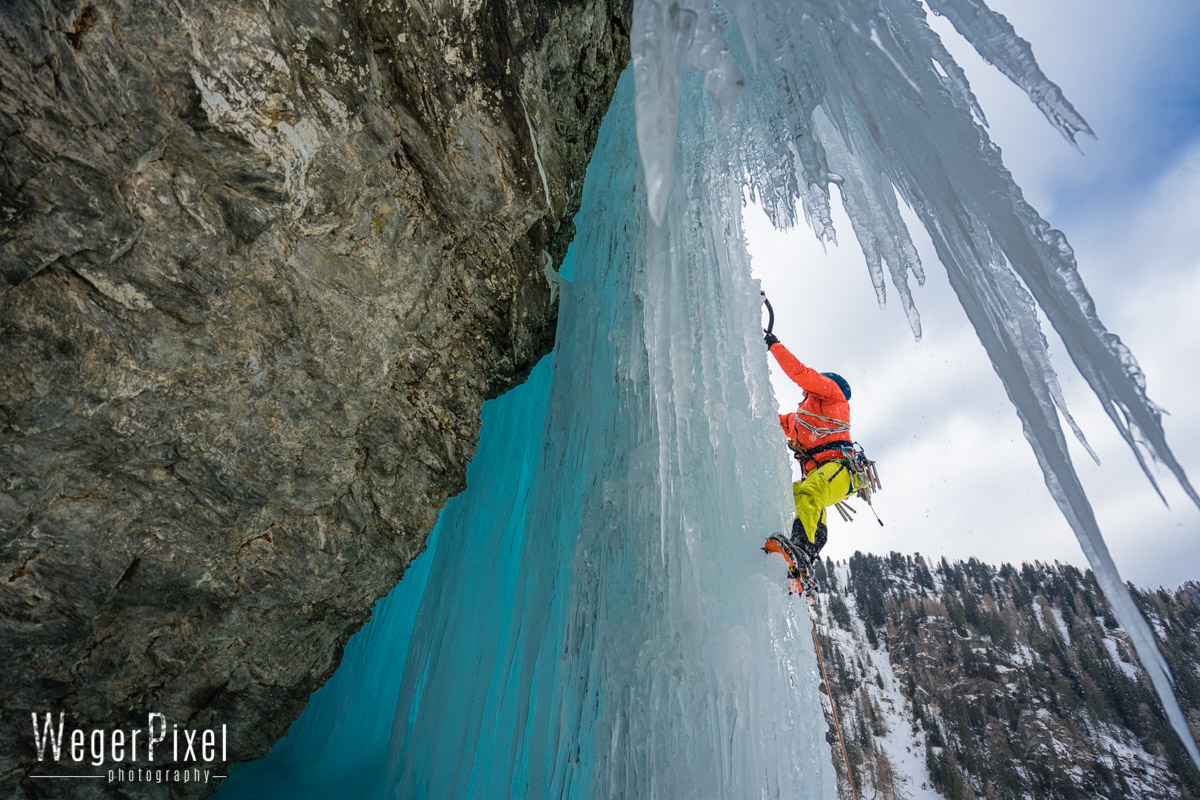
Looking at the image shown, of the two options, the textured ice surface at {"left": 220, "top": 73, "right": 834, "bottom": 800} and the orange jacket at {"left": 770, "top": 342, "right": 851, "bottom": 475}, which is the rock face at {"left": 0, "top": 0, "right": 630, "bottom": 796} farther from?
the orange jacket at {"left": 770, "top": 342, "right": 851, "bottom": 475}

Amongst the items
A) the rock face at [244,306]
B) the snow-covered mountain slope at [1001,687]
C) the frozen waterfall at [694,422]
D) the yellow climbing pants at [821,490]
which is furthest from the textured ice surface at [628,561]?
the snow-covered mountain slope at [1001,687]

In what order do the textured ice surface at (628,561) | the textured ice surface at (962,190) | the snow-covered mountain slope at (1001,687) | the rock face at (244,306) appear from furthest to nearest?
1. the snow-covered mountain slope at (1001,687)
2. the textured ice surface at (628,561)
3. the rock face at (244,306)
4. the textured ice surface at (962,190)

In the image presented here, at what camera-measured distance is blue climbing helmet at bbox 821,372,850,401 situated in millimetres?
3906

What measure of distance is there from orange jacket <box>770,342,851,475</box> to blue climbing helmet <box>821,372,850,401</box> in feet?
0.21

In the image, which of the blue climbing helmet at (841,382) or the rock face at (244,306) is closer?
the rock face at (244,306)

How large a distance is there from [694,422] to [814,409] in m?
1.24

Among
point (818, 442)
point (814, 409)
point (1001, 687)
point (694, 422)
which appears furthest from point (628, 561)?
point (1001, 687)

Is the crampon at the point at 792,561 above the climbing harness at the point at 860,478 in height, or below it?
below

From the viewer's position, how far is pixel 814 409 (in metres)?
3.93

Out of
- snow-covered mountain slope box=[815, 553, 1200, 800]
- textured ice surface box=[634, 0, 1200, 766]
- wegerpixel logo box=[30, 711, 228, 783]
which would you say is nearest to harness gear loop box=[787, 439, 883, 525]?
textured ice surface box=[634, 0, 1200, 766]

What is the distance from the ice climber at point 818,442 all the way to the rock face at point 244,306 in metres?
2.00

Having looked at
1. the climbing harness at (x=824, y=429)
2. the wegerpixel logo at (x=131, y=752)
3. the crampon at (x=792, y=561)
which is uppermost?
the climbing harness at (x=824, y=429)

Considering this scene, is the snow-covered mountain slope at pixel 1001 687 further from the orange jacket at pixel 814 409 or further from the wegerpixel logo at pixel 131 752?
the wegerpixel logo at pixel 131 752

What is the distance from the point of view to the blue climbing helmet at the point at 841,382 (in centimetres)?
391
